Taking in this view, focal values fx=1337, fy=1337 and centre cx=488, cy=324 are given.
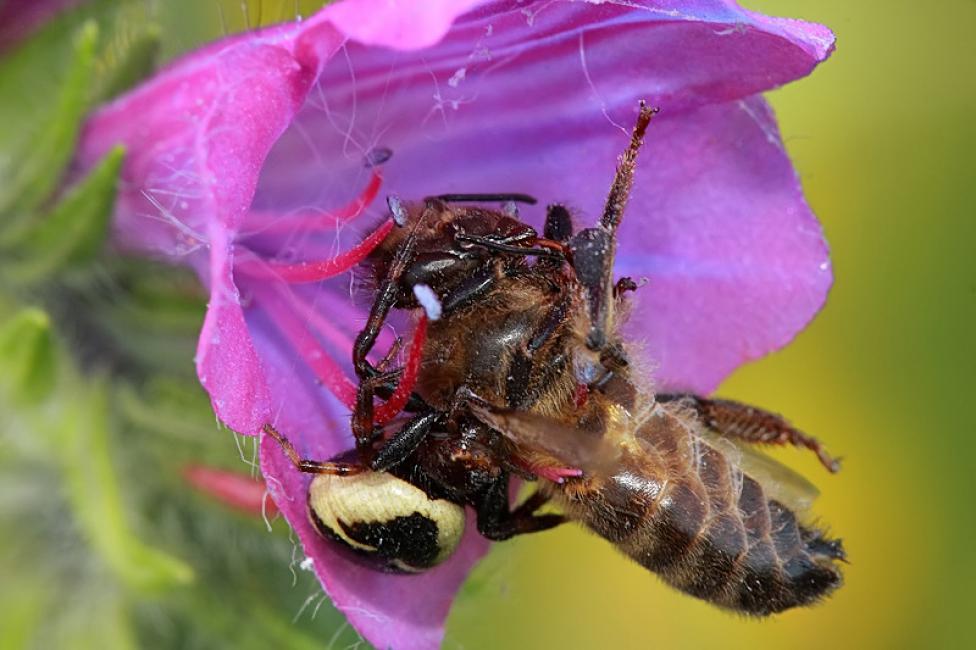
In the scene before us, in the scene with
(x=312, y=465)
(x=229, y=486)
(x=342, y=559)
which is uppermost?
(x=312, y=465)

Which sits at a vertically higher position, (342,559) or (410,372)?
(410,372)

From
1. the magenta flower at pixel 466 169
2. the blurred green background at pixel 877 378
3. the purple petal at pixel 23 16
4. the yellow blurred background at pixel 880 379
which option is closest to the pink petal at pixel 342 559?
the magenta flower at pixel 466 169

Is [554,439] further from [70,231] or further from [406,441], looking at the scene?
[70,231]

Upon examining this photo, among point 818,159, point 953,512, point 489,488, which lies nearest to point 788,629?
point 953,512

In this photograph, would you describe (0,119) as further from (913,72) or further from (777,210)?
(913,72)

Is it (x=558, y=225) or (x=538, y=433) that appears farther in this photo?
(x=558, y=225)

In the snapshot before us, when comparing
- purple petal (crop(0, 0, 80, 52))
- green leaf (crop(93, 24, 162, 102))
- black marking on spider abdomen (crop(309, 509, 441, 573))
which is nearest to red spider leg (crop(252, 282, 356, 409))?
black marking on spider abdomen (crop(309, 509, 441, 573))

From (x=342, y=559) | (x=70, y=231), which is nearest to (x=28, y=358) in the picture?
(x=70, y=231)

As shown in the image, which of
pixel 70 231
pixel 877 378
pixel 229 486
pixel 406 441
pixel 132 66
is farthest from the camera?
pixel 877 378
